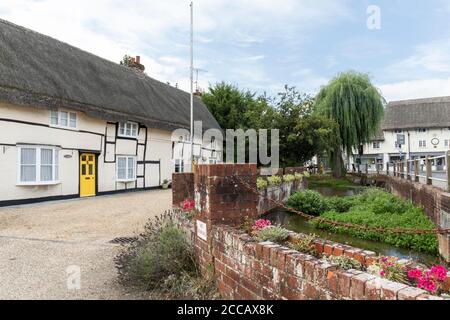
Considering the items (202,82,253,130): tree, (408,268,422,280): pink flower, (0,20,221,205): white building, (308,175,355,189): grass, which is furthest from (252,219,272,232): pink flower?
(202,82,253,130): tree

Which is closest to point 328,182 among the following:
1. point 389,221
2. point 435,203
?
point 389,221

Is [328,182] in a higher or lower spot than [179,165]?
lower

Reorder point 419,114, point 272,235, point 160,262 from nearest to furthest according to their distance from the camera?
point 272,235 < point 160,262 < point 419,114

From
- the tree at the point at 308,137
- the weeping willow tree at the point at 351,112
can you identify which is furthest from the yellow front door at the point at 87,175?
the weeping willow tree at the point at 351,112

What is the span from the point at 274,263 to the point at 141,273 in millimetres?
2137

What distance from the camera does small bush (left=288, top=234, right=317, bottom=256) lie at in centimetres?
334

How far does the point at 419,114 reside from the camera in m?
46.5

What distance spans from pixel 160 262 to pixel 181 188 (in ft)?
9.80

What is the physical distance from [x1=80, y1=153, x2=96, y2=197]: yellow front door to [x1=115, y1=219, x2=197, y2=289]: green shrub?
1129cm

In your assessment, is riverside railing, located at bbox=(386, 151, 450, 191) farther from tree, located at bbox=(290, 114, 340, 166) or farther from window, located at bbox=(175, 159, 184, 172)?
window, located at bbox=(175, 159, 184, 172)

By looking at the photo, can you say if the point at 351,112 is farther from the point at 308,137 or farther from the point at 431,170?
the point at 431,170
